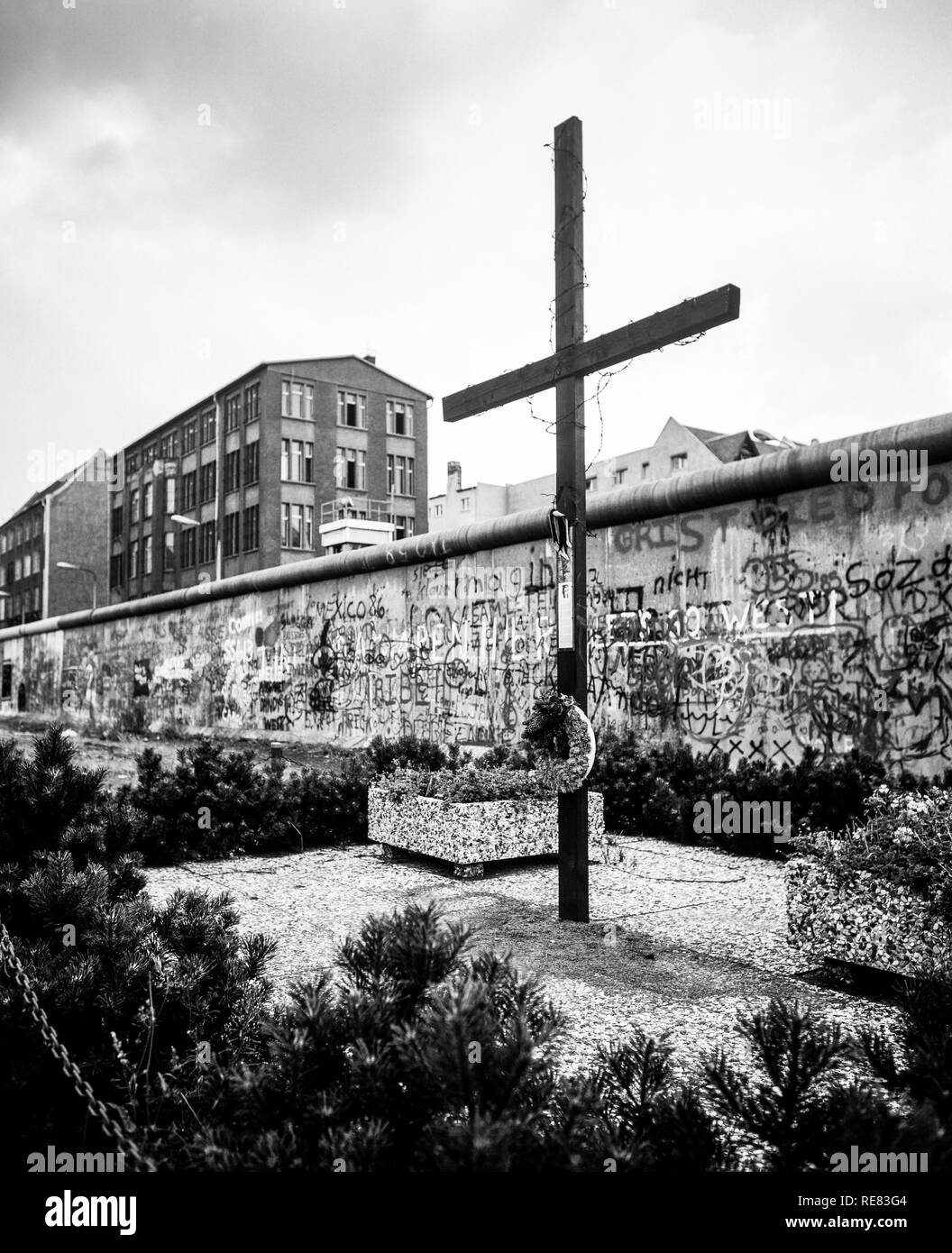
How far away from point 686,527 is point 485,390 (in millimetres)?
5472

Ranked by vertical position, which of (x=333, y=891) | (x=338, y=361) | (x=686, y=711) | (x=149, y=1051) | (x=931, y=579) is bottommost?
(x=333, y=891)

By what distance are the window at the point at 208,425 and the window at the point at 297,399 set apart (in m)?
7.01

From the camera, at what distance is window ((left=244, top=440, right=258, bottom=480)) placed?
2114 inches

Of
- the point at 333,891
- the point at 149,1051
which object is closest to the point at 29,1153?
the point at 149,1051

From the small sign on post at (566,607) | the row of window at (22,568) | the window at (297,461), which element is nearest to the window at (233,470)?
the window at (297,461)

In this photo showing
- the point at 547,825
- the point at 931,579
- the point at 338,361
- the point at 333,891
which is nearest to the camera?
the point at 333,891

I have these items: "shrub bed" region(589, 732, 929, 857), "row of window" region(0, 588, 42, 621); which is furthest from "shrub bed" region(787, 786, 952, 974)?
"row of window" region(0, 588, 42, 621)

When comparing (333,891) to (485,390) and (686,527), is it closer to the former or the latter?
(485,390)

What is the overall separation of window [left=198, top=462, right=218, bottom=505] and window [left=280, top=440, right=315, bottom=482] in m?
6.89

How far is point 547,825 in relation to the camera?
8406mm

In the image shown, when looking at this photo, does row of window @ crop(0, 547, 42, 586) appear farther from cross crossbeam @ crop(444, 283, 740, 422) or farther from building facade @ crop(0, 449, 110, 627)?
cross crossbeam @ crop(444, 283, 740, 422)

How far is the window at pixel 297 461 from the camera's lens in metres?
52.9

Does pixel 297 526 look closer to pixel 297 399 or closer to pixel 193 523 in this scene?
pixel 297 399

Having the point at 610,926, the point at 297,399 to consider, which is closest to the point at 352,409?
the point at 297,399
